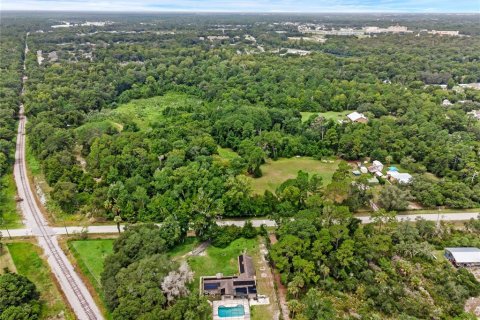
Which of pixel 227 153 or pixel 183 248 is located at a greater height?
pixel 227 153

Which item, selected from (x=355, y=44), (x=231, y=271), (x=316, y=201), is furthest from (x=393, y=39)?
(x=231, y=271)

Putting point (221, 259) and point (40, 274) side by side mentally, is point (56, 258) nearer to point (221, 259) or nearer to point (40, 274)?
point (40, 274)

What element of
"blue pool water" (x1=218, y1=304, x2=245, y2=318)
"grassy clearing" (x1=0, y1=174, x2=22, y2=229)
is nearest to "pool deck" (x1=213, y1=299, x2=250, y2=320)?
"blue pool water" (x1=218, y1=304, x2=245, y2=318)

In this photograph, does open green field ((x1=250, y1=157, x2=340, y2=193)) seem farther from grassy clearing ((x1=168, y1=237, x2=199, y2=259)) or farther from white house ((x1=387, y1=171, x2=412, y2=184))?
grassy clearing ((x1=168, y1=237, x2=199, y2=259))

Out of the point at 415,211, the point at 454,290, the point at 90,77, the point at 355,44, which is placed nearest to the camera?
the point at 454,290

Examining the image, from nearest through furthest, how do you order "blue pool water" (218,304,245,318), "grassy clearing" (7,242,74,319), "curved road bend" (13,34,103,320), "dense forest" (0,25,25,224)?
"blue pool water" (218,304,245,318) < "grassy clearing" (7,242,74,319) < "curved road bend" (13,34,103,320) < "dense forest" (0,25,25,224)

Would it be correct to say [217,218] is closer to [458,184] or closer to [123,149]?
[123,149]

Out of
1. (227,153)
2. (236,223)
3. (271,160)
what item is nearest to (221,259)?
(236,223)
